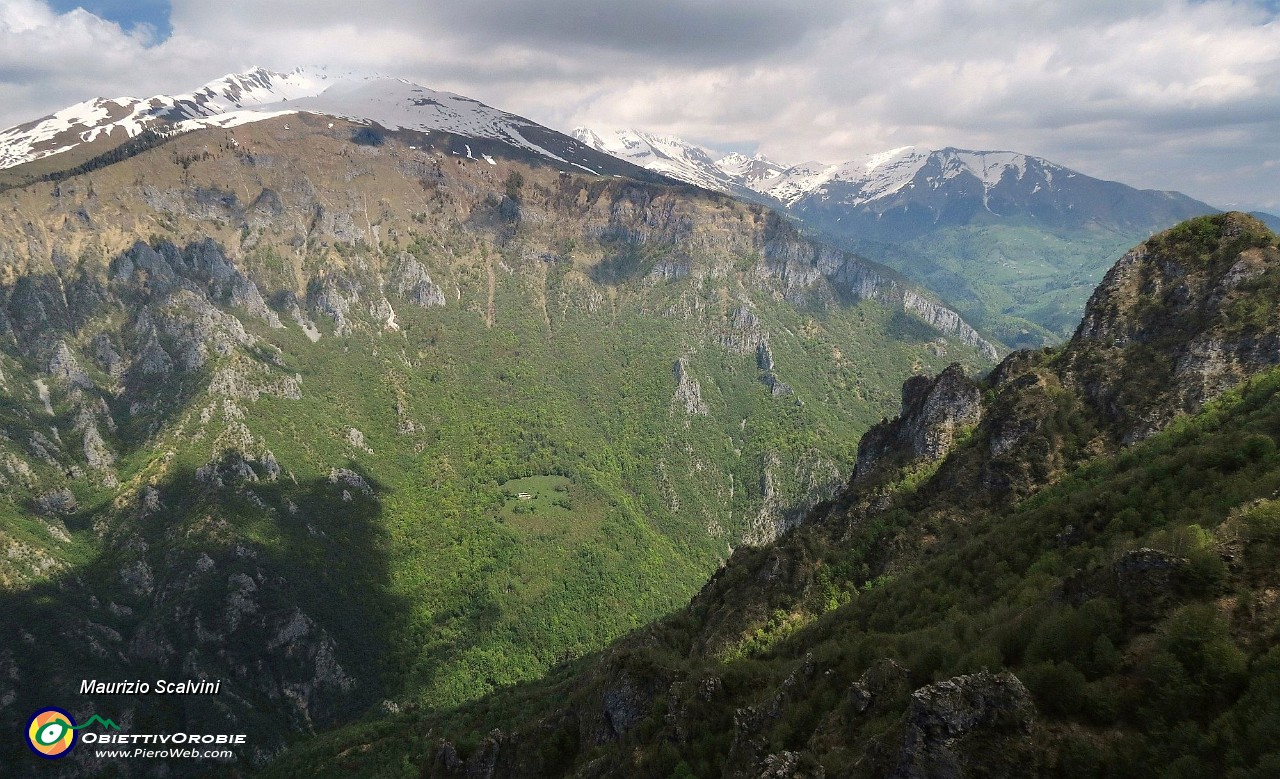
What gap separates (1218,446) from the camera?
105 feet

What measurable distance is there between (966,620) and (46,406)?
256 m

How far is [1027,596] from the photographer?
28156 mm

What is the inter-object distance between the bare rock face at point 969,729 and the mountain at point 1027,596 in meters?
0.05

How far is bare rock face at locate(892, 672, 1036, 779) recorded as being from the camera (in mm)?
16578

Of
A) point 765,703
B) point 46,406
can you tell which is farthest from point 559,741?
point 46,406

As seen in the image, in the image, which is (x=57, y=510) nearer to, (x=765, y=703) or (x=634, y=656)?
(x=634, y=656)

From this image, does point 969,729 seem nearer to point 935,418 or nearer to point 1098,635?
point 1098,635

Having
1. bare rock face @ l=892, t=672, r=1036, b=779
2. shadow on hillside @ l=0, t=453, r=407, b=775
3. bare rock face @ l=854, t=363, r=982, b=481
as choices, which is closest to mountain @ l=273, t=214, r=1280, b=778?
bare rock face @ l=892, t=672, r=1036, b=779

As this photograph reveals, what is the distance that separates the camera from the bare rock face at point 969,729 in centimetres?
1658

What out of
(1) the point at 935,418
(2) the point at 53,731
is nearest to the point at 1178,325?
(1) the point at 935,418

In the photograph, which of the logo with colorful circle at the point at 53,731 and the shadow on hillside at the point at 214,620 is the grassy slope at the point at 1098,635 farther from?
the shadow on hillside at the point at 214,620

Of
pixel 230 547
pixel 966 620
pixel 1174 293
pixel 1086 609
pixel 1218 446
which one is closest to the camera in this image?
pixel 1086 609

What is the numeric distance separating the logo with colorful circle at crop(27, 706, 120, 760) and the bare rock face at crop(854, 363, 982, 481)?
13911 cm

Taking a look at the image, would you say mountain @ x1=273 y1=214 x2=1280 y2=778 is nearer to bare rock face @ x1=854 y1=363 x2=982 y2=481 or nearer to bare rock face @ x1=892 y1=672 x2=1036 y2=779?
bare rock face @ x1=892 y1=672 x2=1036 y2=779
